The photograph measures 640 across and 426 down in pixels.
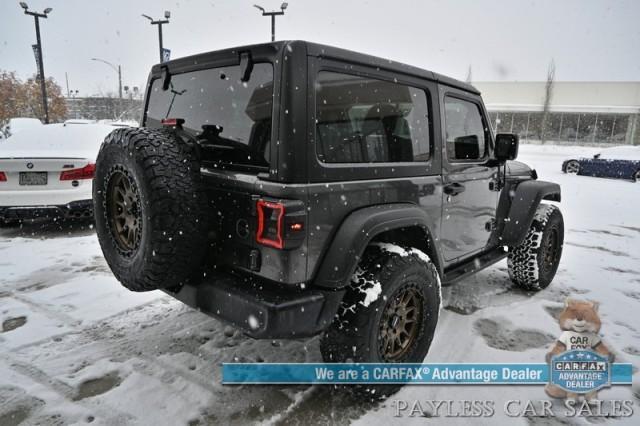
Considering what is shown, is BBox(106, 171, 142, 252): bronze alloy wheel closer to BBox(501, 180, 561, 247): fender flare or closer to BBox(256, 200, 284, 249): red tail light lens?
BBox(256, 200, 284, 249): red tail light lens

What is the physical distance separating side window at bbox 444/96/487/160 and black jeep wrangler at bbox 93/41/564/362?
0.92 feet

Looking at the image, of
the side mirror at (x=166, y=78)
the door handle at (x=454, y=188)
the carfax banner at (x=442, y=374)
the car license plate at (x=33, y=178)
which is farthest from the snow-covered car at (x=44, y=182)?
the door handle at (x=454, y=188)

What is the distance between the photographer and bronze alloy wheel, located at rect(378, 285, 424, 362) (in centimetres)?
240

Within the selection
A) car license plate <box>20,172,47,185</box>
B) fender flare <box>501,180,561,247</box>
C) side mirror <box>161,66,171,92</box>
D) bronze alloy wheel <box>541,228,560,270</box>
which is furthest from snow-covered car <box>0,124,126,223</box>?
bronze alloy wheel <box>541,228,560,270</box>

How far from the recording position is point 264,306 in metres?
1.94

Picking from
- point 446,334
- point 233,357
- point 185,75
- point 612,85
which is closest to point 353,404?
point 233,357

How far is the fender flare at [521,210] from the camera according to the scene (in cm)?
385

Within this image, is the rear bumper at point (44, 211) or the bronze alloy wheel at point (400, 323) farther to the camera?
the rear bumper at point (44, 211)

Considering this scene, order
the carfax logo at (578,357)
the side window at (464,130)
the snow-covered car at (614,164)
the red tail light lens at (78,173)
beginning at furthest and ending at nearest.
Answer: the snow-covered car at (614,164), the red tail light lens at (78,173), the side window at (464,130), the carfax logo at (578,357)

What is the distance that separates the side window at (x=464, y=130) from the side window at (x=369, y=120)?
0.36 meters

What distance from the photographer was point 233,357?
285 centimetres

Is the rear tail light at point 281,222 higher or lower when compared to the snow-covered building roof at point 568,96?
lower

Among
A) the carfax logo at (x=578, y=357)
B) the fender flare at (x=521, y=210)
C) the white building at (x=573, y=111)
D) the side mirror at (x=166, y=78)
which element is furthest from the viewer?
the white building at (x=573, y=111)

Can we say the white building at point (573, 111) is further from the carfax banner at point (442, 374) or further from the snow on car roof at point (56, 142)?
the carfax banner at point (442, 374)
